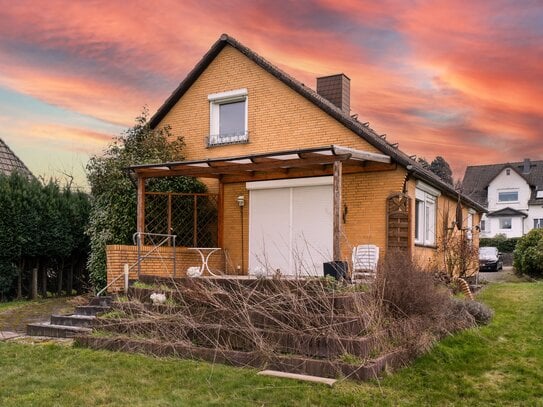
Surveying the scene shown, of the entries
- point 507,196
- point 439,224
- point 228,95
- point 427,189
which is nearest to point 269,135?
point 228,95

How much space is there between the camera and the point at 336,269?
32.3ft

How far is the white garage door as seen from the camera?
13938mm

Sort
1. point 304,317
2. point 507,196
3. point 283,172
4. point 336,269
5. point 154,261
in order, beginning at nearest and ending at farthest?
point 304,317
point 336,269
point 154,261
point 283,172
point 507,196

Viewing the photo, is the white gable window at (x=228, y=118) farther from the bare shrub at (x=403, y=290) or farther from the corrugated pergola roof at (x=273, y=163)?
the bare shrub at (x=403, y=290)

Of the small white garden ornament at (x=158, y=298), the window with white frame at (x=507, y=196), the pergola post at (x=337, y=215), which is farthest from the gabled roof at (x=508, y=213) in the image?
the small white garden ornament at (x=158, y=298)

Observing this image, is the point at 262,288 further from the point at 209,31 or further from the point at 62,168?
the point at 62,168

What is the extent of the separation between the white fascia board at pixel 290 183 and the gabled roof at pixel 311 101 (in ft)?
4.65

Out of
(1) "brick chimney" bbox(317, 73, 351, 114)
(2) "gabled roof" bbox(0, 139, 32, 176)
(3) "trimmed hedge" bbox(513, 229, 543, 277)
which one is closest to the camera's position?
(1) "brick chimney" bbox(317, 73, 351, 114)

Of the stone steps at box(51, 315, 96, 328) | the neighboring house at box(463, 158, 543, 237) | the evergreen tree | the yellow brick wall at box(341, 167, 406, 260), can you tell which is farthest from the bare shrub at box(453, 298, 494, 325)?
the evergreen tree

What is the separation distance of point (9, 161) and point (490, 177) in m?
43.8

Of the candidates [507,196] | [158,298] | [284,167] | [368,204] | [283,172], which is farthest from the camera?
[507,196]

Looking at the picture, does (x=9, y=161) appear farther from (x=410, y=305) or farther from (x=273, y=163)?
(x=410, y=305)

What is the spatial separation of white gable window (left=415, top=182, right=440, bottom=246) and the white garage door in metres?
2.43

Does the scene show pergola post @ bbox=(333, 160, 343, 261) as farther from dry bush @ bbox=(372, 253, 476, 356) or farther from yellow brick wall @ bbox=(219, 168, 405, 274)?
yellow brick wall @ bbox=(219, 168, 405, 274)
